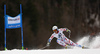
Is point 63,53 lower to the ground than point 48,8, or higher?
lower

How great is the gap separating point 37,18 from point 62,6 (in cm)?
345

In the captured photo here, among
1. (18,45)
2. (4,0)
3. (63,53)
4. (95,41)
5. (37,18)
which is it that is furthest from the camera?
(37,18)

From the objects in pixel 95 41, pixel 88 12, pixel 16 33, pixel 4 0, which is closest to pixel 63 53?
pixel 95 41

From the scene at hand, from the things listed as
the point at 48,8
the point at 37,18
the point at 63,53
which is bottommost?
the point at 63,53

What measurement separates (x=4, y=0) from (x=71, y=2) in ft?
27.7

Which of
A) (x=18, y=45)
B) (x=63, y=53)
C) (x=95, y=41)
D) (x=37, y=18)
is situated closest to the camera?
(x=63, y=53)

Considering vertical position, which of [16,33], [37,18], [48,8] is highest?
[48,8]

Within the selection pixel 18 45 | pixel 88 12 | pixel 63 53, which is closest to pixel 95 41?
pixel 63 53

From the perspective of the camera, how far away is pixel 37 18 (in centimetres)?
2088

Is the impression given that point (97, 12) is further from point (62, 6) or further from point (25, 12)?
point (25, 12)

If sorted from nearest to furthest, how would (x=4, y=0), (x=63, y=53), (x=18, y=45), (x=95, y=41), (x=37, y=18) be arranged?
(x=63, y=53) → (x=95, y=41) → (x=4, y=0) → (x=18, y=45) → (x=37, y=18)

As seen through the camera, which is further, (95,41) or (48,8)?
(48,8)

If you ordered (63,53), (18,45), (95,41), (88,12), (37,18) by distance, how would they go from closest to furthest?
1. (63,53)
2. (95,41)
3. (18,45)
4. (37,18)
5. (88,12)

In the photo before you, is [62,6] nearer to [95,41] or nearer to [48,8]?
[48,8]
